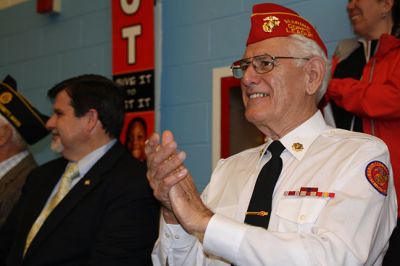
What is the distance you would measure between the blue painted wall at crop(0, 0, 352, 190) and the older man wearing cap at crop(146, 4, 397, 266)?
0.62 meters

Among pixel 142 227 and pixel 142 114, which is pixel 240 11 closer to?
pixel 142 114

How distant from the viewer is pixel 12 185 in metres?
2.65

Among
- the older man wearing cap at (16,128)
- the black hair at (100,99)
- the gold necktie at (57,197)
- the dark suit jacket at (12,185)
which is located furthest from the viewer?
the older man wearing cap at (16,128)

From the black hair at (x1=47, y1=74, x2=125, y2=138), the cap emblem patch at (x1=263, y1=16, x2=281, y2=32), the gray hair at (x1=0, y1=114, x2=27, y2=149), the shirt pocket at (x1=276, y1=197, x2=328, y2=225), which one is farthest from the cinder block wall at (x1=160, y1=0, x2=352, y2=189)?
the shirt pocket at (x1=276, y1=197, x2=328, y2=225)

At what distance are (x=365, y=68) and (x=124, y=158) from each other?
102cm

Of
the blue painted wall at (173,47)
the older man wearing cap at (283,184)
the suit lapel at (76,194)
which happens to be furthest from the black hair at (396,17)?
the suit lapel at (76,194)

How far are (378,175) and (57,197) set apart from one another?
4.45 feet

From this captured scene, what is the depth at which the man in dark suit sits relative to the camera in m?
1.96

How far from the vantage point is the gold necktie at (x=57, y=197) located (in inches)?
83.7

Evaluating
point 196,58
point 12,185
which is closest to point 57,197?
point 12,185

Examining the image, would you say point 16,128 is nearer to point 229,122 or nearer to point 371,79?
point 229,122

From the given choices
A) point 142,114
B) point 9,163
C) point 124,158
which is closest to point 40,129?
point 9,163

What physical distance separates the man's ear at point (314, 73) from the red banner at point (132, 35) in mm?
1197

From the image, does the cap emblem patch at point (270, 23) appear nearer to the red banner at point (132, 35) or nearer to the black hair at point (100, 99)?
the black hair at point (100, 99)
